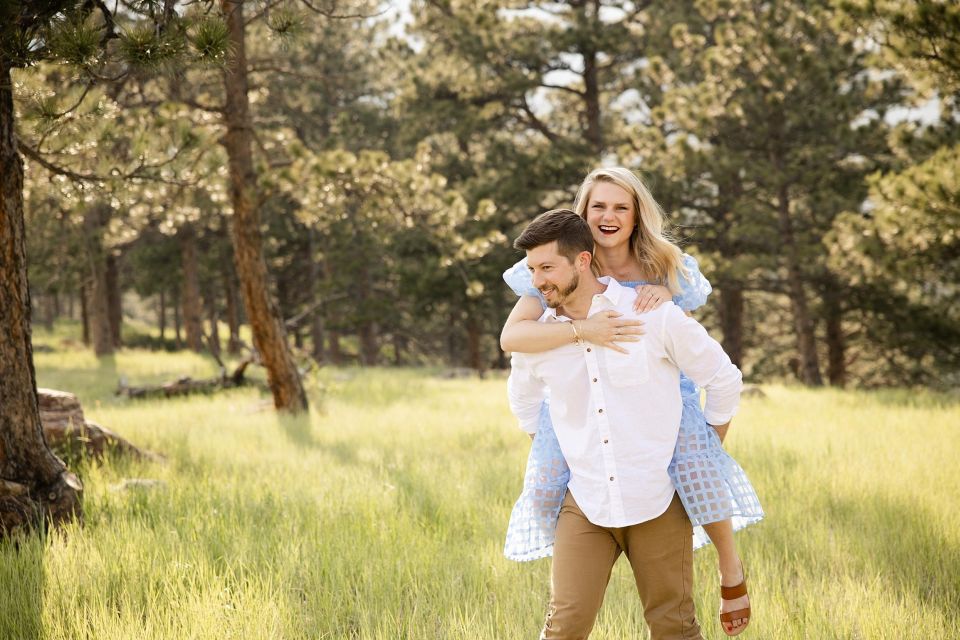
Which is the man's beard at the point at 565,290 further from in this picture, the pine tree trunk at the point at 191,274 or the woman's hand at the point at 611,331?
the pine tree trunk at the point at 191,274

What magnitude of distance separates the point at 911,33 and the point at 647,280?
6845 millimetres

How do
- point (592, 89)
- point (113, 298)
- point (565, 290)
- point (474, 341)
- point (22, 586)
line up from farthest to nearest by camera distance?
point (113, 298), point (474, 341), point (592, 89), point (22, 586), point (565, 290)

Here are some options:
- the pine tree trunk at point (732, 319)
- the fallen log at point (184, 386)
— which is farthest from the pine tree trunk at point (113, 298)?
the pine tree trunk at point (732, 319)

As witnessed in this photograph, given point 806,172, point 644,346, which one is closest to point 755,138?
point 806,172

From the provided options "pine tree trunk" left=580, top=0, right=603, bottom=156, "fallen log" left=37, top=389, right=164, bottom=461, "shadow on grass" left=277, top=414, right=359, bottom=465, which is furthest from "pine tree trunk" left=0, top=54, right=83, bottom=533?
"pine tree trunk" left=580, top=0, right=603, bottom=156

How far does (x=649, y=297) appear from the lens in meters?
2.42

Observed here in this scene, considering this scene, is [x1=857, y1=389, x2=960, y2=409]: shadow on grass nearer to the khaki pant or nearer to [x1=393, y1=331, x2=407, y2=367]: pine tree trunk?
the khaki pant

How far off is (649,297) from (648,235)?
14.4 inches

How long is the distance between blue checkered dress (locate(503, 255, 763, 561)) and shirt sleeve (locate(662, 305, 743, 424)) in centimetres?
18

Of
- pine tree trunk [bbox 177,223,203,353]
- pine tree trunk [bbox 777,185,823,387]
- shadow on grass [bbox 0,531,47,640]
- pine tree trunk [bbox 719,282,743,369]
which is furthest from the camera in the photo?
pine tree trunk [bbox 177,223,203,353]

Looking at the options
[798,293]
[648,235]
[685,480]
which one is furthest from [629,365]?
[798,293]

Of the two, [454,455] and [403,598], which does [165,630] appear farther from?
[454,455]

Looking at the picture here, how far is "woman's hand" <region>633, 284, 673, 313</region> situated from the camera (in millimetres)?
2396

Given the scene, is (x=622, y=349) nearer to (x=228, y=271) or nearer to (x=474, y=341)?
(x=474, y=341)
